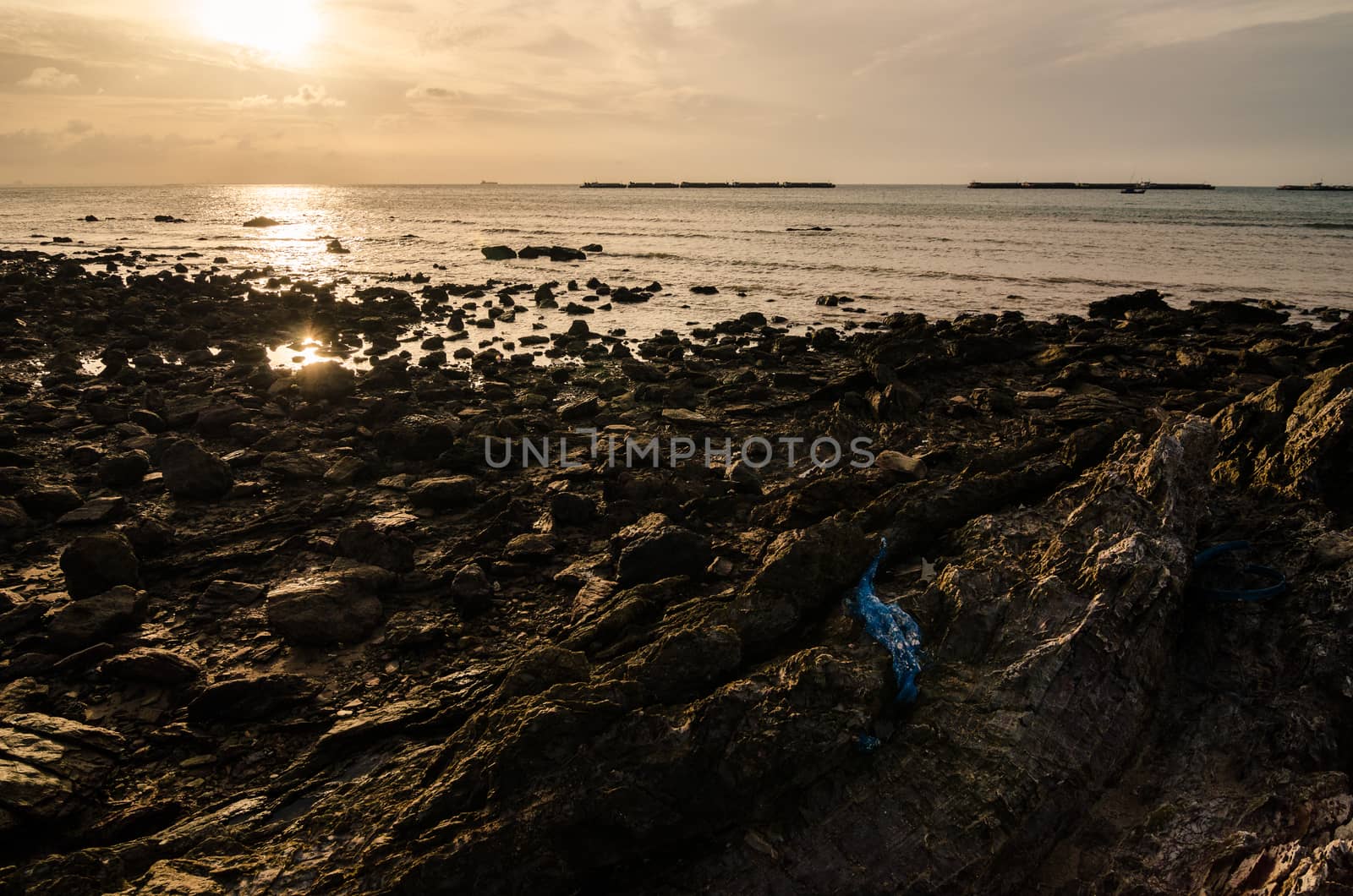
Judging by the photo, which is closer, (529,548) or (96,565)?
(96,565)

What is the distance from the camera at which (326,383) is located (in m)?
16.1

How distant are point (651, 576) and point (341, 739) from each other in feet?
11.9

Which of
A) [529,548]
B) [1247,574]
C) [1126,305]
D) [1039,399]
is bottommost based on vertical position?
[529,548]

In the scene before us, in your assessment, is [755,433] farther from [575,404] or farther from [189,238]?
[189,238]

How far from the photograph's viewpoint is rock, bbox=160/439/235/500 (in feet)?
36.5

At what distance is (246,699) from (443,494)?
15.1ft

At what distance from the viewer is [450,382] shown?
58.8 feet

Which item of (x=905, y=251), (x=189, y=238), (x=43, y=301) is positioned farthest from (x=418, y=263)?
(x=905, y=251)

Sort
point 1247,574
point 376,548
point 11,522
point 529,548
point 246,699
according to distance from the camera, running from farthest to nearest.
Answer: point 11,522 → point 529,548 → point 376,548 → point 246,699 → point 1247,574

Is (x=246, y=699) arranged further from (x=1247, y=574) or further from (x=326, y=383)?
(x=326, y=383)

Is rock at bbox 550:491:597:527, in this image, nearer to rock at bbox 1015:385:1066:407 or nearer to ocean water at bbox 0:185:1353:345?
rock at bbox 1015:385:1066:407

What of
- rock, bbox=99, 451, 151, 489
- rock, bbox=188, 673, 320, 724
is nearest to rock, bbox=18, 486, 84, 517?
rock, bbox=99, 451, 151, 489

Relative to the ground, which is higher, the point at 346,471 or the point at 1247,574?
the point at 1247,574

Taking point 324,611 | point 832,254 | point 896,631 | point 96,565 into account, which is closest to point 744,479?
point 896,631
